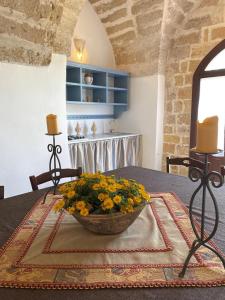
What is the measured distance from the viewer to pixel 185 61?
10.9 feet

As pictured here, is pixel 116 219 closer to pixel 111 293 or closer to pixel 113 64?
pixel 111 293

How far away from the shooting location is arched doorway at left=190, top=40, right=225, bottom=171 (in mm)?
3049

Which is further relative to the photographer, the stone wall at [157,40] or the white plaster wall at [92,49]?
the white plaster wall at [92,49]

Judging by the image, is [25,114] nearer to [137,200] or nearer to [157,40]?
[137,200]

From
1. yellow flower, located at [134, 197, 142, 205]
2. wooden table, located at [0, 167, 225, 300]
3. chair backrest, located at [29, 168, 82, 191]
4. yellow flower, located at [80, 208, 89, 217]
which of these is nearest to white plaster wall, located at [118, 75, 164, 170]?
wooden table, located at [0, 167, 225, 300]

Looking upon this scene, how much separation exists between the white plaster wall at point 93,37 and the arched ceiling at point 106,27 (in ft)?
0.28

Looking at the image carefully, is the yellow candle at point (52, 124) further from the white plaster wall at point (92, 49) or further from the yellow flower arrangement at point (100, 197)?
the white plaster wall at point (92, 49)

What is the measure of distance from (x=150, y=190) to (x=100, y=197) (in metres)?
0.68

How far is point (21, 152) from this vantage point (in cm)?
228

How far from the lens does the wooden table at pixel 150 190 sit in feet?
2.13

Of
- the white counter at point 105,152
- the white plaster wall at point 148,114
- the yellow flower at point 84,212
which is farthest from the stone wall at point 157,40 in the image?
the yellow flower at point 84,212

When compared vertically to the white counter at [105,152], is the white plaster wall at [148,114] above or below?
above

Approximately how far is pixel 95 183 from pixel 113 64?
3304mm

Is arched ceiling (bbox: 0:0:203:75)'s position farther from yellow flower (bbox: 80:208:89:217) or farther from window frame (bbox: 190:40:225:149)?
yellow flower (bbox: 80:208:89:217)
